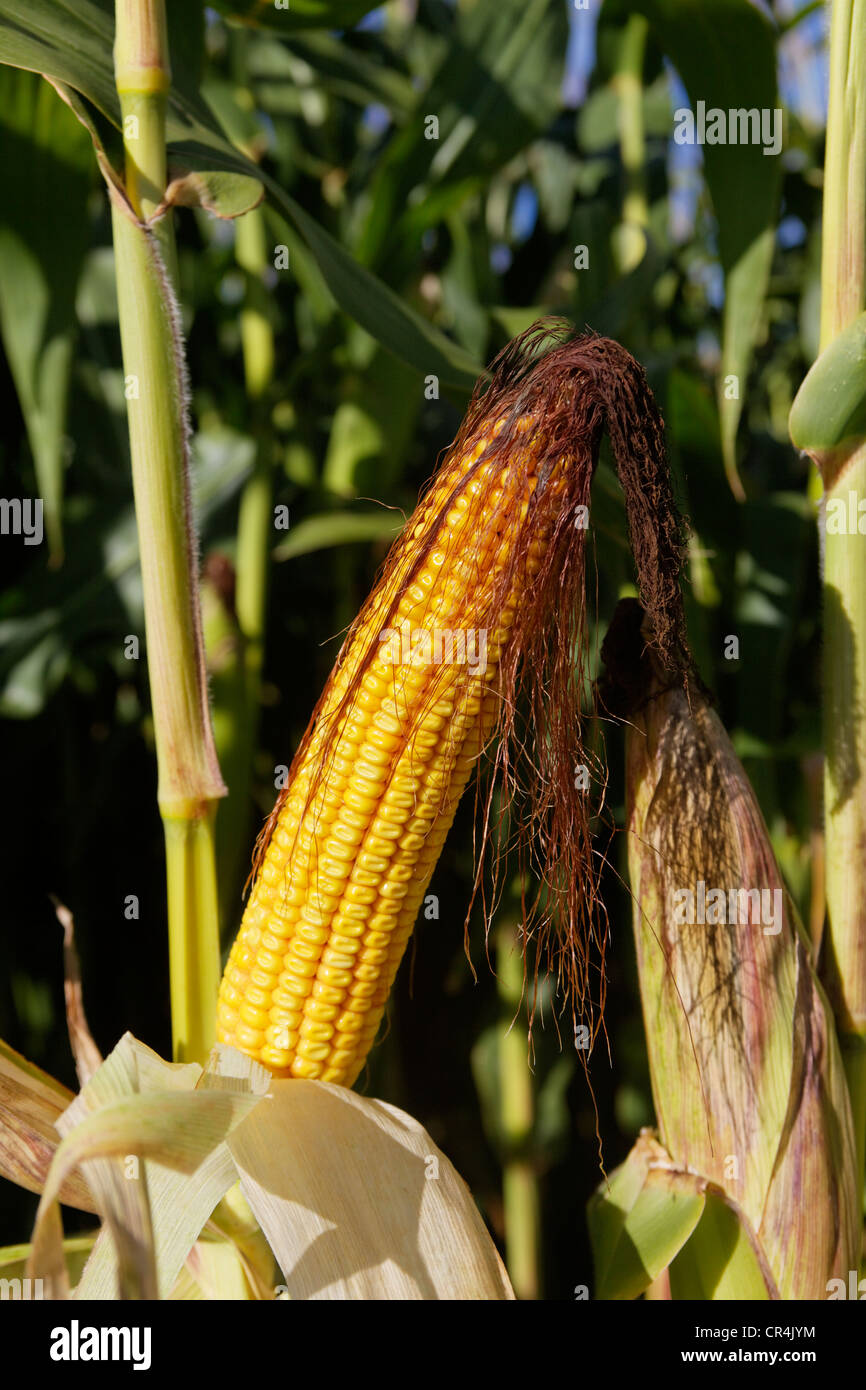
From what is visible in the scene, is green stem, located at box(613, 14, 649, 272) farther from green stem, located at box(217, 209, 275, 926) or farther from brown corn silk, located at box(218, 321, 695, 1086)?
brown corn silk, located at box(218, 321, 695, 1086)

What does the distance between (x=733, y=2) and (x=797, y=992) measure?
91 cm

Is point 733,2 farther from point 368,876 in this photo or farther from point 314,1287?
point 314,1287

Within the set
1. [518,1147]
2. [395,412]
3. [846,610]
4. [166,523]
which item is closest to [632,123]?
[395,412]

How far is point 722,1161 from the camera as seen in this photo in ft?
2.52

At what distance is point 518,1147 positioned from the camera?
132 cm

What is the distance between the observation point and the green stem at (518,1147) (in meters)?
1.31

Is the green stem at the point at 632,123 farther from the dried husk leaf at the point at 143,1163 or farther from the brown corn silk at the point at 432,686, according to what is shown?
the dried husk leaf at the point at 143,1163

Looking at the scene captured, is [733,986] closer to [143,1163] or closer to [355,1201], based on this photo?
[355,1201]

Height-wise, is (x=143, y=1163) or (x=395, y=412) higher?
(x=395, y=412)

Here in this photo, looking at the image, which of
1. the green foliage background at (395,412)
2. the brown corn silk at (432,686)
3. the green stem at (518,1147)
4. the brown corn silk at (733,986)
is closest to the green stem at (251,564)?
the green foliage background at (395,412)

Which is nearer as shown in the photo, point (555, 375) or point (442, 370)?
point (555, 375)

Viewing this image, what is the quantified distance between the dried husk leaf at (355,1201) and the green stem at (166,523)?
122 mm

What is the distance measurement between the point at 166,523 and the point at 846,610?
525mm
